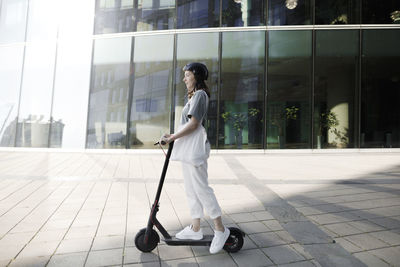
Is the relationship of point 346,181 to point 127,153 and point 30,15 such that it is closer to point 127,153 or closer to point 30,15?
point 127,153

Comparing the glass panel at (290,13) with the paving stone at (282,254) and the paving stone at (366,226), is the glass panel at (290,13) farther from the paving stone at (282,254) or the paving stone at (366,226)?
the paving stone at (282,254)

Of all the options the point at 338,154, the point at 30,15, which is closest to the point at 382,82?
the point at 338,154

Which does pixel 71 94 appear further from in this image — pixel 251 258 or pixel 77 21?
pixel 251 258

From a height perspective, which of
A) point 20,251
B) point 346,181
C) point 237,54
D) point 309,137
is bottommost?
point 20,251

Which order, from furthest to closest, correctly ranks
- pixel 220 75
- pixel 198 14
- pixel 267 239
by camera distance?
pixel 198 14 → pixel 220 75 → pixel 267 239

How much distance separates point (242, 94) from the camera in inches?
444

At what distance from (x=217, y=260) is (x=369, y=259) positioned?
1.29 metres

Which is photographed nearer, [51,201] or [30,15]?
[51,201]

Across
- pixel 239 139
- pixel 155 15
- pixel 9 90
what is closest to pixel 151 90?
pixel 155 15

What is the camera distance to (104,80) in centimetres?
1167

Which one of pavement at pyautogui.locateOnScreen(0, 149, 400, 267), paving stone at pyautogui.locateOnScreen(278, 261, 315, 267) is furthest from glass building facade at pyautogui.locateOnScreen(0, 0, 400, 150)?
paving stone at pyautogui.locateOnScreen(278, 261, 315, 267)

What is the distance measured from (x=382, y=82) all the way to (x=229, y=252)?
11919 mm

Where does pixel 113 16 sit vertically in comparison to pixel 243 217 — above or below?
above

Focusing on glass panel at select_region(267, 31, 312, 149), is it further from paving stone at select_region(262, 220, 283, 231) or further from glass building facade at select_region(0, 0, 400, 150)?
paving stone at select_region(262, 220, 283, 231)
